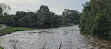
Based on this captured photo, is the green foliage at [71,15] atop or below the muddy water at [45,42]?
atop

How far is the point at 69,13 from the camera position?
16950 centimetres

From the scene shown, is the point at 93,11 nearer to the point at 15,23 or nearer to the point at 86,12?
the point at 86,12

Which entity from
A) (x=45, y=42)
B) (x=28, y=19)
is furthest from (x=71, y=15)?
(x=45, y=42)

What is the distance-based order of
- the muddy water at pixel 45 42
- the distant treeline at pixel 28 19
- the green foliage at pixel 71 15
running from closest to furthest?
the muddy water at pixel 45 42 → the distant treeline at pixel 28 19 → the green foliage at pixel 71 15

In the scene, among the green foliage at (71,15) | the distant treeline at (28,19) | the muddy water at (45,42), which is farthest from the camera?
the green foliage at (71,15)

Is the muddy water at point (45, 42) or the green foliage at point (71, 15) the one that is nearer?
the muddy water at point (45, 42)

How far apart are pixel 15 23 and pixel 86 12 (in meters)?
48.3

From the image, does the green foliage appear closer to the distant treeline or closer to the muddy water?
the distant treeline

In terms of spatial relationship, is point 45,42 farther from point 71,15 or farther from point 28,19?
point 71,15

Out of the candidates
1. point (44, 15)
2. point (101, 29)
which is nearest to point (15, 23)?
point (44, 15)

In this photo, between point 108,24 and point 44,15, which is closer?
point 108,24

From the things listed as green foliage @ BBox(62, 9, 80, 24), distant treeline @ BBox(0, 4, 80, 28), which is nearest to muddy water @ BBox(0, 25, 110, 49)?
distant treeline @ BBox(0, 4, 80, 28)

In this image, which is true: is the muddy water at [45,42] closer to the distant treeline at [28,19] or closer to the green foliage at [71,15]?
the distant treeline at [28,19]

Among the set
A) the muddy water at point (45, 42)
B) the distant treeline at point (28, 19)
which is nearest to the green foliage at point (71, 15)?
the distant treeline at point (28, 19)
